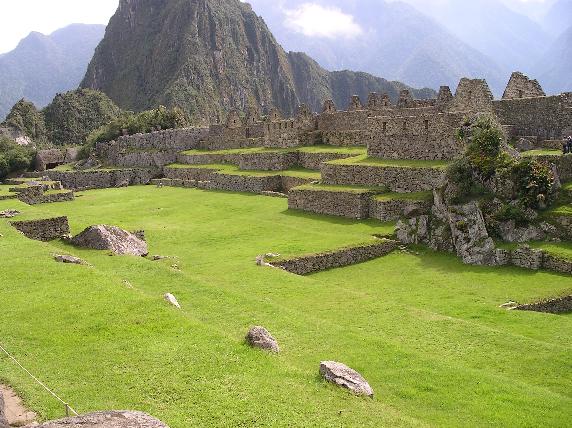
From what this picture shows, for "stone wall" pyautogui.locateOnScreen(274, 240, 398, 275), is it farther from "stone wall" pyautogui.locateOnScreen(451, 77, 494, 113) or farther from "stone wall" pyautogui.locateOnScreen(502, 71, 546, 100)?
"stone wall" pyautogui.locateOnScreen(502, 71, 546, 100)

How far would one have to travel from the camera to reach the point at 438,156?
2609 cm

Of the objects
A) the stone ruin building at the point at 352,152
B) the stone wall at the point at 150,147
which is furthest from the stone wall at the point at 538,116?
the stone wall at the point at 150,147

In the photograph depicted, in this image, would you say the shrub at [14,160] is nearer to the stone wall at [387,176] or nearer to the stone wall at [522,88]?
the stone wall at [387,176]

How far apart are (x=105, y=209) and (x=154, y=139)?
26.2 meters

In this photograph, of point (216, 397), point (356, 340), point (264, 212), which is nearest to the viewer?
point (216, 397)

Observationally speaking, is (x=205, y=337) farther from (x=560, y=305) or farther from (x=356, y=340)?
(x=560, y=305)

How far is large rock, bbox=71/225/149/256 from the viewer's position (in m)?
17.5

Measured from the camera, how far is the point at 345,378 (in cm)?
852

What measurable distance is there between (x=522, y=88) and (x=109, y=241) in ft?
70.6

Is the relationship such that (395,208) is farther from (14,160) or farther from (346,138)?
(14,160)

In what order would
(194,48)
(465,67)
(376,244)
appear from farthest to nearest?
(194,48), (465,67), (376,244)

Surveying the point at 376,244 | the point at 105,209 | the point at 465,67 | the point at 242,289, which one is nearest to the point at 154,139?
the point at 105,209

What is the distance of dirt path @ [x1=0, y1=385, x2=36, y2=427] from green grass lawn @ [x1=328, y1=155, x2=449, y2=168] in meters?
19.7

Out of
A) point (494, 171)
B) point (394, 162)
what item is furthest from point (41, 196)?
point (494, 171)
